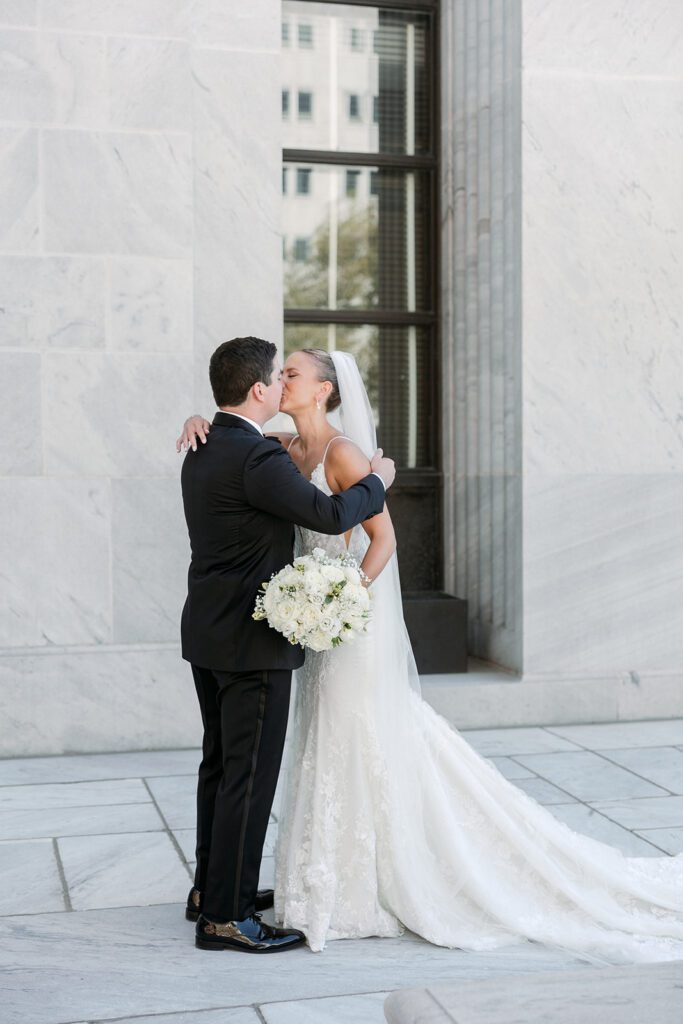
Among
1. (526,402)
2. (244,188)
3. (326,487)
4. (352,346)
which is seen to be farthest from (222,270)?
(326,487)

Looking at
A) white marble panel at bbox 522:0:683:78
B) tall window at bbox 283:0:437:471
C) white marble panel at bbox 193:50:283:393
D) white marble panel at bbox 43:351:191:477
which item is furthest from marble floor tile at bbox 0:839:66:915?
white marble panel at bbox 522:0:683:78

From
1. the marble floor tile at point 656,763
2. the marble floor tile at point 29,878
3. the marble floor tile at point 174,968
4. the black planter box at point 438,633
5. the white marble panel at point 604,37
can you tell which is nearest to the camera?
the marble floor tile at point 174,968

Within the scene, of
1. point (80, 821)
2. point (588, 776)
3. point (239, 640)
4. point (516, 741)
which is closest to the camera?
point (239, 640)

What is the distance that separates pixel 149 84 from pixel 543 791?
4.67 meters

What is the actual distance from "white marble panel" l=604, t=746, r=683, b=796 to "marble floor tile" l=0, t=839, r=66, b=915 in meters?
3.19

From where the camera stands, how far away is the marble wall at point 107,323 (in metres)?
7.01

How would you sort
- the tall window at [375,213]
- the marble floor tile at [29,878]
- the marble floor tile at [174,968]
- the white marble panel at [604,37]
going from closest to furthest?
the marble floor tile at [174,968] → the marble floor tile at [29,878] → the white marble panel at [604,37] → the tall window at [375,213]

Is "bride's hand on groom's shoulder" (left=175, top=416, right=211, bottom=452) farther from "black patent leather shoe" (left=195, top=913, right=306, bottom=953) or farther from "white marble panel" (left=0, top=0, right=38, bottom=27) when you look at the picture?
"white marble panel" (left=0, top=0, right=38, bottom=27)

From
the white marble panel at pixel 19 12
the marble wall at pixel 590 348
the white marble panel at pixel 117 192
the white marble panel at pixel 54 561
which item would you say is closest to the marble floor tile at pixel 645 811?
the marble wall at pixel 590 348

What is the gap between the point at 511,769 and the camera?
6.63m

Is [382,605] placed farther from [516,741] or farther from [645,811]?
[516,741]

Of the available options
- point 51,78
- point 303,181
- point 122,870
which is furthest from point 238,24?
point 122,870

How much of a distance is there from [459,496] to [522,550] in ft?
3.29

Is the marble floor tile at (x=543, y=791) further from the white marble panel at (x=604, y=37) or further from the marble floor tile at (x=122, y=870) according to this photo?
the white marble panel at (x=604, y=37)
